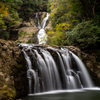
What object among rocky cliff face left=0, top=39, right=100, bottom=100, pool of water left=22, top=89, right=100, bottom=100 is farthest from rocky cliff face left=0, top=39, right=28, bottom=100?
pool of water left=22, top=89, right=100, bottom=100

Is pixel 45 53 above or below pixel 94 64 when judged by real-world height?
above

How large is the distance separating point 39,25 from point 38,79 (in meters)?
21.6

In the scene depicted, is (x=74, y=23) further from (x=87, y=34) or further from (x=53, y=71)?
(x=53, y=71)

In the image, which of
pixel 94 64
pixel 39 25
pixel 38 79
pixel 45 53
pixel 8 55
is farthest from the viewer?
pixel 39 25

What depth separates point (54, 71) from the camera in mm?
7594

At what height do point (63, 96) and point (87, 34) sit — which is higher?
point (87, 34)

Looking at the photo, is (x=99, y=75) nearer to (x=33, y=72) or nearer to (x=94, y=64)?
(x=94, y=64)

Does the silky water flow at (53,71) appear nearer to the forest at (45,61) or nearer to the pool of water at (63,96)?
the forest at (45,61)

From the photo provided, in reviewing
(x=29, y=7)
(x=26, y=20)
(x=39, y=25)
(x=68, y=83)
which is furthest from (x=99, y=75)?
(x=29, y=7)

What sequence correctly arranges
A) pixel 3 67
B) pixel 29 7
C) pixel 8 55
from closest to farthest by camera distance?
pixel 3 67 < pixel 8 55 < pixel 29 7

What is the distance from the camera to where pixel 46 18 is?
89.6 ft

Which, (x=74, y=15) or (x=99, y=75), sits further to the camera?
(x=74, y=15)

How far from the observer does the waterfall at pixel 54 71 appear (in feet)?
21.4

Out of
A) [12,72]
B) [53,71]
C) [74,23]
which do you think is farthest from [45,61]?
[74,23]
